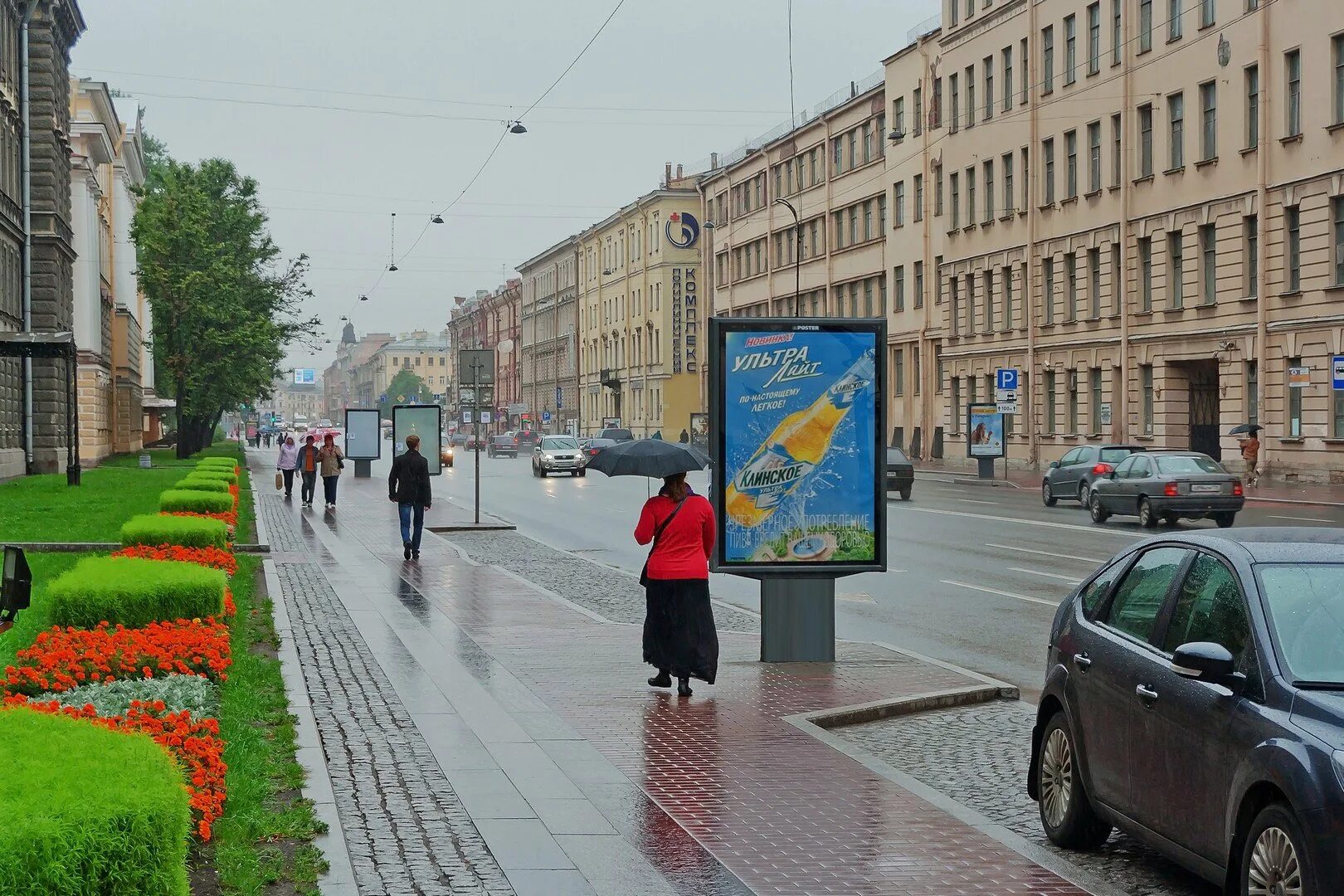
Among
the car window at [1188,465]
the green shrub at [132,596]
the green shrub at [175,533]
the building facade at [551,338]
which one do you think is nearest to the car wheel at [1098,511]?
the car window at [1188,465]

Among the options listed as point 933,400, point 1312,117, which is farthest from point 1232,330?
point 933,400

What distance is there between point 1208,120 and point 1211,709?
Answer: 4458 centimetres

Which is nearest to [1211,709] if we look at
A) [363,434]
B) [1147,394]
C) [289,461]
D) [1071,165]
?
[289,461]

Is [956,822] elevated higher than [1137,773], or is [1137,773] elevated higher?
[1137,773]

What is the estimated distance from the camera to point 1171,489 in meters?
31.5

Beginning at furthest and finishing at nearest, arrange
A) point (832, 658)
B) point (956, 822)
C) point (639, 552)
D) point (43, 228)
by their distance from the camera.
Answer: point (43, 228), point (639, 552), point (832, 658), point (956, 822)

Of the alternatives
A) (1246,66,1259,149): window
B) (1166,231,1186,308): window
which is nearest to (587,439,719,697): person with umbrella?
(1246,66,1259,149): window

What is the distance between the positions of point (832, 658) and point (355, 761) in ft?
17.8

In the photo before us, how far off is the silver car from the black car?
5553cm

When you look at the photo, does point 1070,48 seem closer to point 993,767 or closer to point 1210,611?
point 993,767

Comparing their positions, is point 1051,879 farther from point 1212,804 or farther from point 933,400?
point 933,400

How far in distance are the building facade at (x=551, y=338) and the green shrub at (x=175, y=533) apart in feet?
365

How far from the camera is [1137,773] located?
22.4 feet

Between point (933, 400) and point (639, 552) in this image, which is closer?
point (639, 552)
